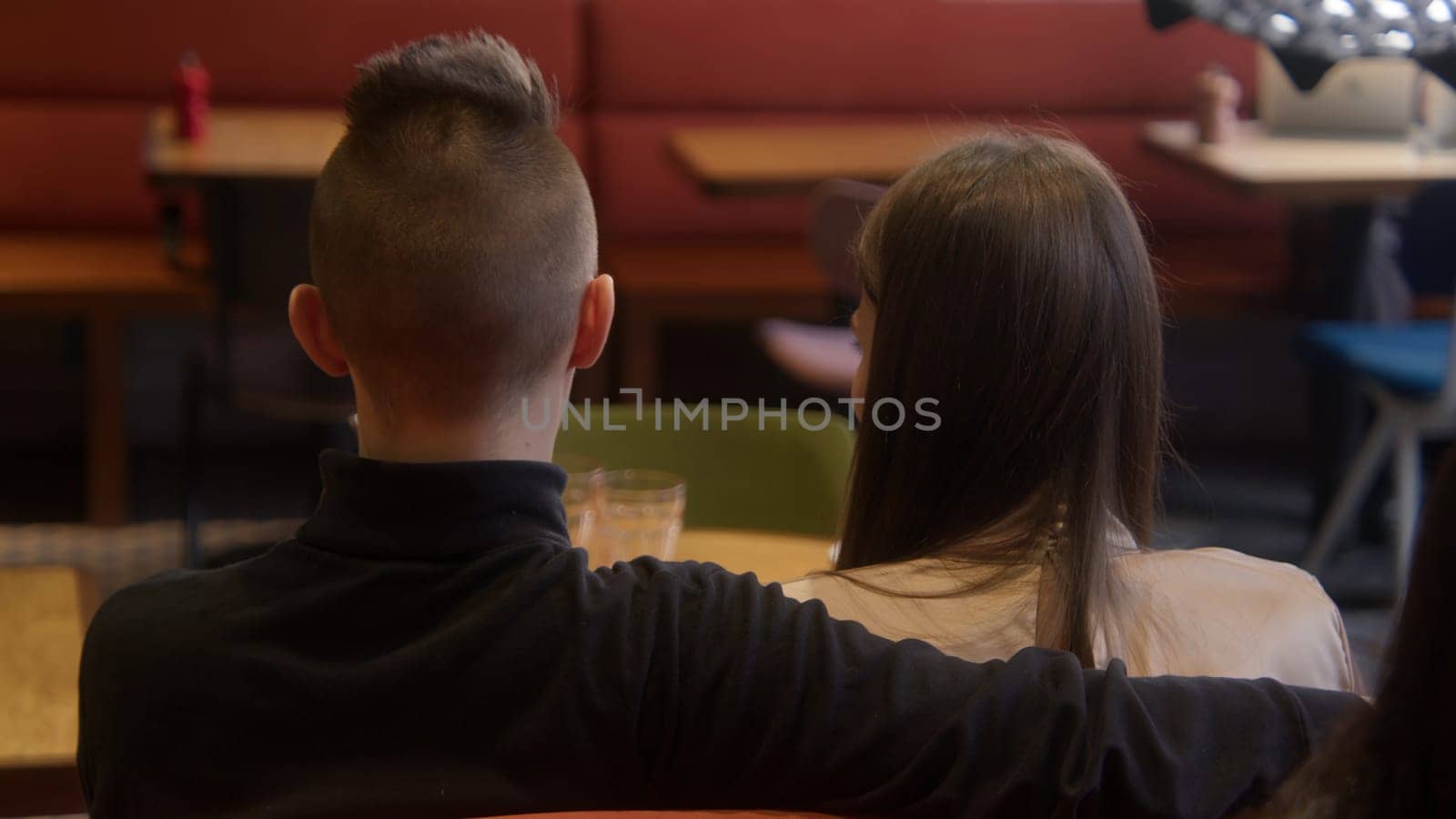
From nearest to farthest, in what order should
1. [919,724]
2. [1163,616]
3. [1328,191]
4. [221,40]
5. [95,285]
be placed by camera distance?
[919,724]
[1163,616]
[1328,191]
[95,285]
[221,40]

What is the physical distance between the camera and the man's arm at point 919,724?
86cm

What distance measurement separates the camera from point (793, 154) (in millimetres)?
3621

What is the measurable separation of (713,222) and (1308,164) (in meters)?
1.48

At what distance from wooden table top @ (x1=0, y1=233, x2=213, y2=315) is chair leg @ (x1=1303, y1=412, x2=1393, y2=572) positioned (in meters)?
2.36

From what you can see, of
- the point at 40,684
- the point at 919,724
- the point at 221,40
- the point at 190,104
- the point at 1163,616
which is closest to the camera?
the point at 919,724

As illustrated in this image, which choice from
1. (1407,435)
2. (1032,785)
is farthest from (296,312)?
(1407,435)

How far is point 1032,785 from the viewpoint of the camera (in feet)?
2.80

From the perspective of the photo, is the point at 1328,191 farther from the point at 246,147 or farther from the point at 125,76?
the point at 125,76

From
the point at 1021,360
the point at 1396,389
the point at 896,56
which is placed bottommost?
the point at 1396,389

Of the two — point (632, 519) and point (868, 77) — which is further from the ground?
point (868, 77)

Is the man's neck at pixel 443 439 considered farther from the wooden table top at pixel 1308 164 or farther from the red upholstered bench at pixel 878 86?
the red upholstered bench at pixel 878 86

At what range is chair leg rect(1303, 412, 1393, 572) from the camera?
341 cm

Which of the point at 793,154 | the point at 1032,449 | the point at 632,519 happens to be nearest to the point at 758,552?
the point at 632,519

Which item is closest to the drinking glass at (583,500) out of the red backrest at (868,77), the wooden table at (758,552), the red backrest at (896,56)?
the wooden table at (758,552)
